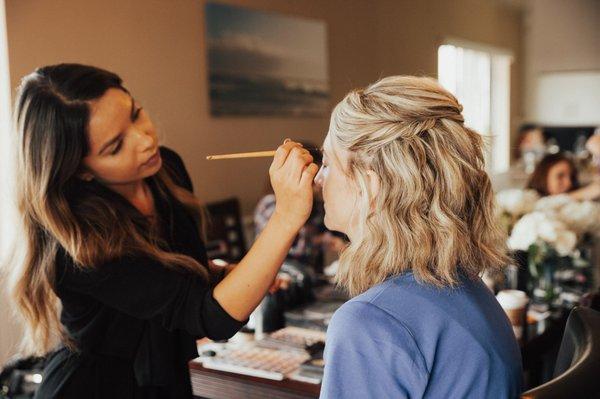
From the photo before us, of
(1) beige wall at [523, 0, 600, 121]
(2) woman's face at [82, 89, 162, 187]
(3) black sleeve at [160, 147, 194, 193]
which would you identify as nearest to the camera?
(2) woman's face at [82, 89, 162, 187]

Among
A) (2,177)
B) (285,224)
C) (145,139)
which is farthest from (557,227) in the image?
(2,177)

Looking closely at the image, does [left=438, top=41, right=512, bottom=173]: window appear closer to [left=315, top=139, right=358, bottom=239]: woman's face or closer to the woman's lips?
the woman's lips

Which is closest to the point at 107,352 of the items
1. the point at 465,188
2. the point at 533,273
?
the point at 465,188

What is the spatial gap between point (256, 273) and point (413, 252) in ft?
1.18

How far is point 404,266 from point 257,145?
320 centimetres

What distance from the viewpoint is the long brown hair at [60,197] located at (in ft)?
4.25

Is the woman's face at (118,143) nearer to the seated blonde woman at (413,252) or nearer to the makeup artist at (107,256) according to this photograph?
the makeup artist at (107,256)

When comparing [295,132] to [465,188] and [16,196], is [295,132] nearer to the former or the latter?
[16,196]

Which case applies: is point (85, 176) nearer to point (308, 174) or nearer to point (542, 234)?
point (308, 174)

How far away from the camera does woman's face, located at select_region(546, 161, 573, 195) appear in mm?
3734

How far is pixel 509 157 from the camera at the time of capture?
8.09 metres

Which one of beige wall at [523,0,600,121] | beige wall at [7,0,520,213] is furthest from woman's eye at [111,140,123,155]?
beige wall at [523,0,600,121]

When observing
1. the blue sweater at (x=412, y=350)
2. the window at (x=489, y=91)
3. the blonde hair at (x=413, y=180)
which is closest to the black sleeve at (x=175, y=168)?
the blonde hair at (x=413, y=180)

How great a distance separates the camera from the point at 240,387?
5.15 feet
